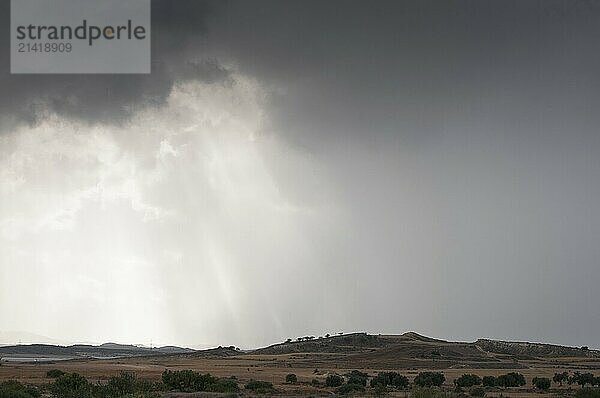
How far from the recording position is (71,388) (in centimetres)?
5934

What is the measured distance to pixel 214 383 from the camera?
64.5 m

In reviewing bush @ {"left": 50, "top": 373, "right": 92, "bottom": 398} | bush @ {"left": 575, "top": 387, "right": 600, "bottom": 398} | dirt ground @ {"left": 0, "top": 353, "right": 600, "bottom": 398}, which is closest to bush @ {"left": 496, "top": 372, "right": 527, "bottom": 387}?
dirt ground @ {"left": 0, "top": 353, "right": 600, "bottom": 398}

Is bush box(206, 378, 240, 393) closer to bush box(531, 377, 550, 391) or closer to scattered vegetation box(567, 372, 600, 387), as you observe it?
bush box(531, 377, 550, 391)

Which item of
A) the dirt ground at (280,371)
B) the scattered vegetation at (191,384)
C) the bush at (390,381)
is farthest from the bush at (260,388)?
the bush at (390,381)

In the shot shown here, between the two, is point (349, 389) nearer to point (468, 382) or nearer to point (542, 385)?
point (468, 382)

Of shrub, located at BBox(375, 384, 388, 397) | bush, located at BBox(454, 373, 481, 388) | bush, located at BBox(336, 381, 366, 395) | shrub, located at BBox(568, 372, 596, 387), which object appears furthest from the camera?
shrub, located at BBox(568, 372, 596, 387)

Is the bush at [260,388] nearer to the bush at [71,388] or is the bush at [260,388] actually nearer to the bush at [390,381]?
the bush at [390,381]

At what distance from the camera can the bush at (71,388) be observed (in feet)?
167

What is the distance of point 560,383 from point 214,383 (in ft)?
145

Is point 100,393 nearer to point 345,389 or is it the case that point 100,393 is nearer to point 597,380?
point 345,389

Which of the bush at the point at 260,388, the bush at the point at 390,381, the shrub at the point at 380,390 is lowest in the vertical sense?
the bush at the point at 390,381

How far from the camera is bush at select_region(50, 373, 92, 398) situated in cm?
5104

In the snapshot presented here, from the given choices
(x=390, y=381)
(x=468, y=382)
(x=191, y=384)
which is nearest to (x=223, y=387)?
(x=191, y=384)

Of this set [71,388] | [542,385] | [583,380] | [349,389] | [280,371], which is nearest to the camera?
[71,388]
